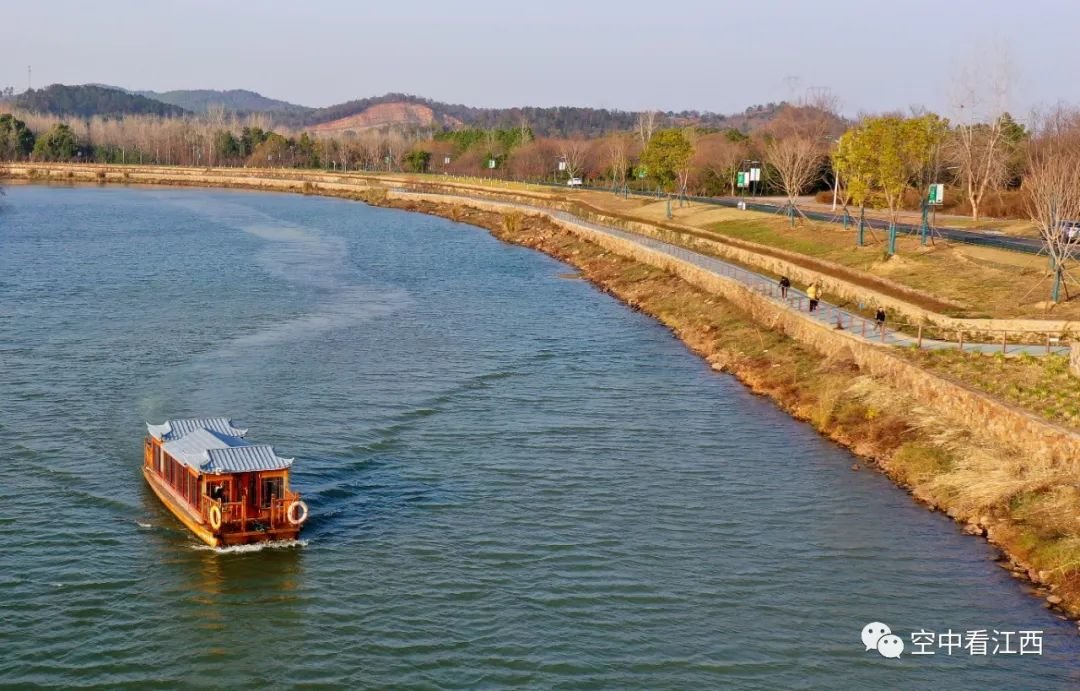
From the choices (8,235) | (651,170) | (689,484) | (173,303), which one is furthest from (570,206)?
(689,484)

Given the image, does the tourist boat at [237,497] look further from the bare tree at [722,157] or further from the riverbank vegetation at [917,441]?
Result: the bare tree at [722,157]

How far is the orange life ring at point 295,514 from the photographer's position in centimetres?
2958

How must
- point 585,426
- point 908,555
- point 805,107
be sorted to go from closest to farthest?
1. point 908,555
2. point 585,426
3. point 805,107

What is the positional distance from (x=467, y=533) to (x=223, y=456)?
244 inches

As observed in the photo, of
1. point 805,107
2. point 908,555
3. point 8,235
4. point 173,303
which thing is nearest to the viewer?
point 908,555

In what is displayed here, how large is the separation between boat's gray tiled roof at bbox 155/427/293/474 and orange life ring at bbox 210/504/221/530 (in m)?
0.85

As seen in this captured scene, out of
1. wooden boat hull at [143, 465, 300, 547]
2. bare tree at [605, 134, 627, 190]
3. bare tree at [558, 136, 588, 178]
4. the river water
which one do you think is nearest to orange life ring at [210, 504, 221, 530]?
wooden boat hull at [143, 465, 300, 547]

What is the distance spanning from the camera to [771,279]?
209 ft

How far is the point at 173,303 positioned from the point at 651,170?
170ft

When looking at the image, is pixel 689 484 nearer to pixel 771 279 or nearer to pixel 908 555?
pixel 908 555

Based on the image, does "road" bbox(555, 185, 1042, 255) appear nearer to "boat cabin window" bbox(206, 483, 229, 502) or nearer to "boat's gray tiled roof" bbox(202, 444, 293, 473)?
"boat's gray tiled roof" bbox(202, 444, 293, 473)

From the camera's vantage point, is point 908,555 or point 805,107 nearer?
point 908,555

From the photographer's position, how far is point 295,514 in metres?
29.6

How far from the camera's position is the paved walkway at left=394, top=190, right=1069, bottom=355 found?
42875mm
